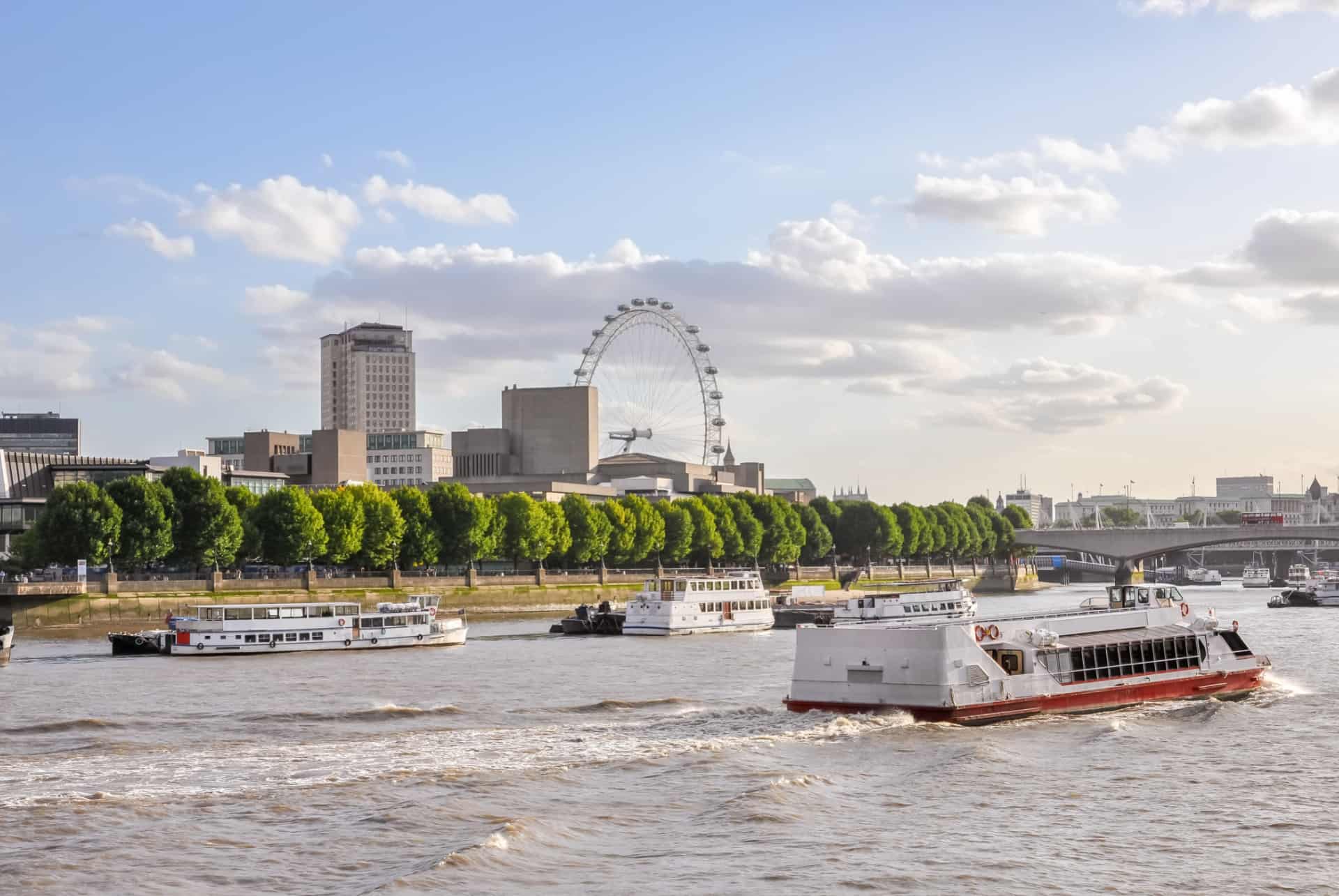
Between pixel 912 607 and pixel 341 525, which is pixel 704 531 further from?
pixel 912 607

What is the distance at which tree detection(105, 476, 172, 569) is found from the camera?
115 meters

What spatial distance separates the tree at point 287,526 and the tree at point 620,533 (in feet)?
140

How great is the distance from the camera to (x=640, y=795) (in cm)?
3712

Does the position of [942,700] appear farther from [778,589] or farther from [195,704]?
[778,589]

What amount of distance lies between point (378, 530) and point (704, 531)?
5248 cm

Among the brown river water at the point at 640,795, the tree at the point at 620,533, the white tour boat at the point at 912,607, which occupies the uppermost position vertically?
the tree at the point at 620,533

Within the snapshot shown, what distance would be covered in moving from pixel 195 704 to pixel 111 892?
29.4m

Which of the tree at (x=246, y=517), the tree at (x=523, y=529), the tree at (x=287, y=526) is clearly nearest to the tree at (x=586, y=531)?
the tree at (x=523, y=529)

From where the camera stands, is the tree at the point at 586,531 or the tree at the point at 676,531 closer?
the tree at the point at 586,531

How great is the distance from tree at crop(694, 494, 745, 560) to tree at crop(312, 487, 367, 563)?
57.2 metres

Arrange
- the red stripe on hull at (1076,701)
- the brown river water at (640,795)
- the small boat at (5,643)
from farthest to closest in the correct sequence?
the small boat at (5,643) → the red stripe on hull at (1076,701) → the brown river water at (640,795)

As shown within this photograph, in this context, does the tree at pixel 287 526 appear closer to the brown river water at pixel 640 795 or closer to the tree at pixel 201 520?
the tree at pixel 201 520

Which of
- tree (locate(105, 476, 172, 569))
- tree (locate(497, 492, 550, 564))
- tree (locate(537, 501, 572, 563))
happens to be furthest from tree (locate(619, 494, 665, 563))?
tree (locate(105, 476, 172, 569))

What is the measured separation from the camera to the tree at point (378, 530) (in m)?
131
